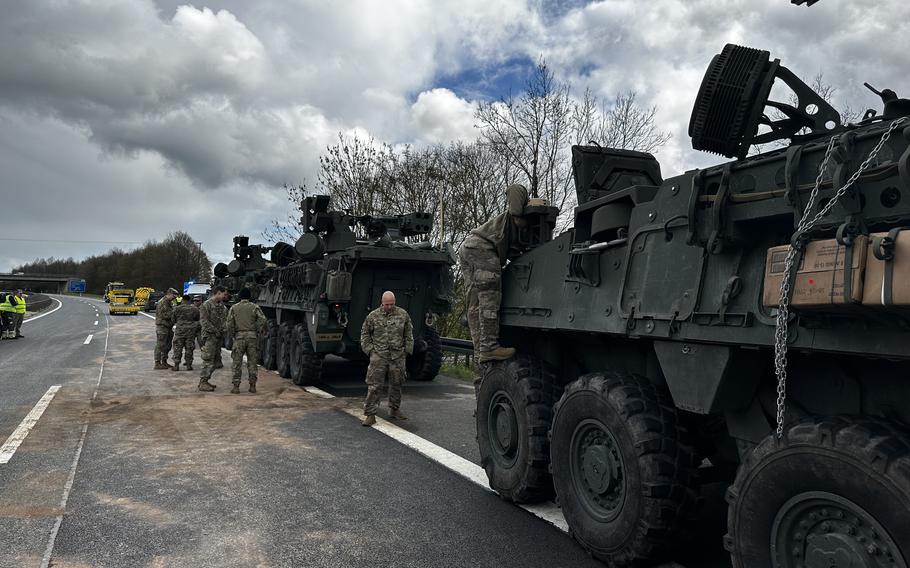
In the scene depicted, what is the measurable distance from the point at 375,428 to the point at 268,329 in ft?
24.2

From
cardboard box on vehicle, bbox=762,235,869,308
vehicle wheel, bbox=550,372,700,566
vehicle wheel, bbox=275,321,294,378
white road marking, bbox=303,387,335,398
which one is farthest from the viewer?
vehicle wheel, bbox=275,321,294,378

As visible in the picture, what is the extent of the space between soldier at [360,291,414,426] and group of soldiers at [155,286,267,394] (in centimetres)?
331

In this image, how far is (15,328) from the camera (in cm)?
2189

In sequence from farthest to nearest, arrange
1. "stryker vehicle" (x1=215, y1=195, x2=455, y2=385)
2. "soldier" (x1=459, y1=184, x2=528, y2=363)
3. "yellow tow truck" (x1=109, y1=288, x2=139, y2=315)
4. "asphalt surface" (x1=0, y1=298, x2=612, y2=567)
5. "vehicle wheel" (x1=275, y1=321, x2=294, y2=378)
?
1. "yellow tow truck" (x1=109, y1=288, x2=139, y2=315)
2. "vehicle wheel" (x1=275, y1=321, x2=294, y2=378)
3. "stryker vehicle" (x1=215, y1=195, x2=455, y2=385)
4. "soldier" (x1=459, y1=184, x2=528, y2=363)
5. "asphalt surface" (x1=0, y1=298, x2=612, y2=567)

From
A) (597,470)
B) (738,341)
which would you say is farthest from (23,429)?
(738,341)

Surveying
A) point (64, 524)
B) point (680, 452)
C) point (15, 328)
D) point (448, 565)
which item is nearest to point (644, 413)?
point (680, 452)

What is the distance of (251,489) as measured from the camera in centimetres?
529

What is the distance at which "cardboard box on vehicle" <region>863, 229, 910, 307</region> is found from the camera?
2197 mm

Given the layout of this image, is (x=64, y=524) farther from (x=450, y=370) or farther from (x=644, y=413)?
(x=450, y=370)

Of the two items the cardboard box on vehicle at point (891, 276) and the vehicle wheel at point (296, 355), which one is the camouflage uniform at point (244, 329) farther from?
the cardboard box on vehicle at point (891, 276)

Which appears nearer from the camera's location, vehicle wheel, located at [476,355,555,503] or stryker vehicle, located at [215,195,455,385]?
vehicle wheel, located at [476,355,555,503]

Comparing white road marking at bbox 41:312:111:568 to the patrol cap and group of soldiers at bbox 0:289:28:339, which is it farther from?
group of soldiers at bbox 0:289:28:339

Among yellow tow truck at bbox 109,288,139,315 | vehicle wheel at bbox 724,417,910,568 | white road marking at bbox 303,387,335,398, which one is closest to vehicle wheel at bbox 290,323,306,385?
white road marking at bbox 303,387,335,398

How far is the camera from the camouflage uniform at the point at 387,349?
8.39 metres
